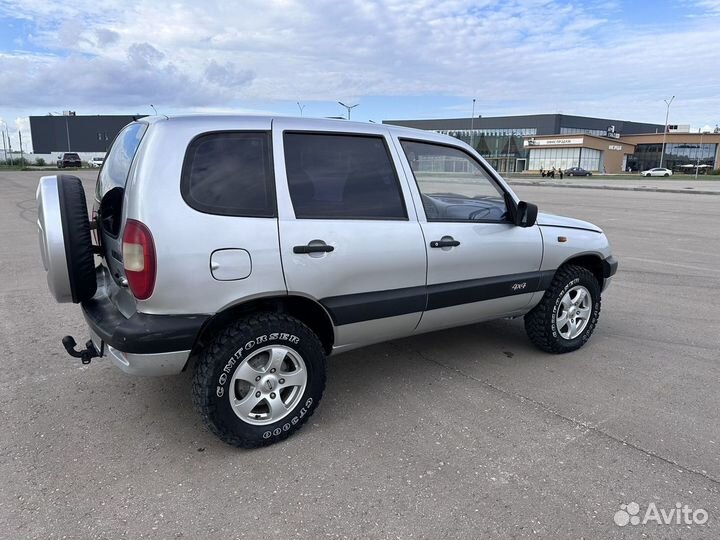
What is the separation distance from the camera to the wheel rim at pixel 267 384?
9.91 feet

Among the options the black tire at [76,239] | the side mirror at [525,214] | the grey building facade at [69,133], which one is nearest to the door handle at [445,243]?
the side mirror at [525,214]

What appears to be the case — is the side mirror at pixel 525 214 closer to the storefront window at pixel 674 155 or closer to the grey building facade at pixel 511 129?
the grey building facade at pixel 511 129

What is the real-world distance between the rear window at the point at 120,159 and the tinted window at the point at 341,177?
2.93ft

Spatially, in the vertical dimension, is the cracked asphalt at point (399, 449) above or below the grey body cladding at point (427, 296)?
below

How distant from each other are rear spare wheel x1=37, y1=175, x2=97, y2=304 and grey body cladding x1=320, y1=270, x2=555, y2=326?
1355 millimetres

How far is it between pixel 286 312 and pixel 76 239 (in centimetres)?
123

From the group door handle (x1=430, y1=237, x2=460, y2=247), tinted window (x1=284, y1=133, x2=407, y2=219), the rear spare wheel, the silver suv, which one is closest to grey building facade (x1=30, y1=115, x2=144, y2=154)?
the rear spare wheel

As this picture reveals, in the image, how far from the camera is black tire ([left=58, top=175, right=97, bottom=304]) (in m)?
2.94

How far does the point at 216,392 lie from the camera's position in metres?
2.92

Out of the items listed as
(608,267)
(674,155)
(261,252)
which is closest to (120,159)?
(261,252)

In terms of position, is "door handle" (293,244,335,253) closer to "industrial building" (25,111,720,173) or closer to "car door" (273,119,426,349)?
"car door" (273,119,426,349)

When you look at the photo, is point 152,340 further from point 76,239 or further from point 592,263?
point 592,263

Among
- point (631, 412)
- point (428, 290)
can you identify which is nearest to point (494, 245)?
point (428, 290)

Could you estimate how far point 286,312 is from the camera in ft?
10.6
